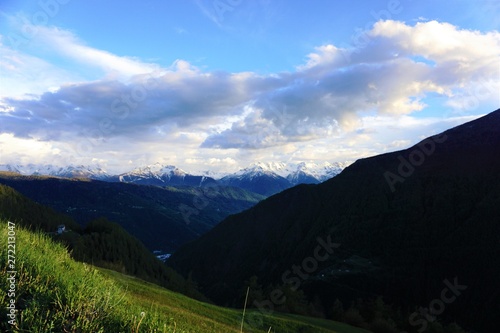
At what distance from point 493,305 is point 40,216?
267128mm

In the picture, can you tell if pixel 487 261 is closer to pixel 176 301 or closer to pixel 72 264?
pixel 176 301

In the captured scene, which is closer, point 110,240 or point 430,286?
point 110,240

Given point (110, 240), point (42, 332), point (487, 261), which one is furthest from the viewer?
point (487, 261)

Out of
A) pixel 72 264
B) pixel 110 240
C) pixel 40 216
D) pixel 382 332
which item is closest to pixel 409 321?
pixel 382 332

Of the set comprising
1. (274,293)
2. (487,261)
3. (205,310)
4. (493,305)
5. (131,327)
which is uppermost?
(131,327)

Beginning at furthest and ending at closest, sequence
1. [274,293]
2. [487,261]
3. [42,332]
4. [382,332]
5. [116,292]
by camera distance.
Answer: [487,261] → [274,293] → [382,332] → [116,292] → [42,332]

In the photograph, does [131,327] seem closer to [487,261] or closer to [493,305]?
[493,305]

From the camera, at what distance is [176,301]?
36406 millimetres

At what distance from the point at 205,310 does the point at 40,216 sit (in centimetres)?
20533

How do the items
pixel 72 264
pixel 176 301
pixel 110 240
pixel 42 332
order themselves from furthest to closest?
pixel 110 240 < pixel 176 301 < pixel 72 264 < pixel 42 332

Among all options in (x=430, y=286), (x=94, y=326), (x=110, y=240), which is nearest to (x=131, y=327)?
(x=94, y=326)

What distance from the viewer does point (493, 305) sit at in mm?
169375

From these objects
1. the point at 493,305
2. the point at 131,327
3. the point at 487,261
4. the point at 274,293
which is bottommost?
the point at 493,305

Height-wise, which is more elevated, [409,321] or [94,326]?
[94,326]
